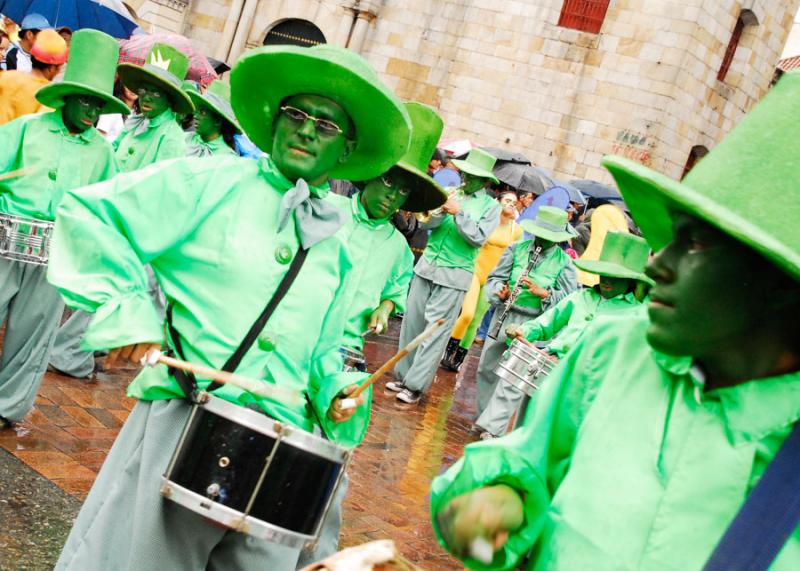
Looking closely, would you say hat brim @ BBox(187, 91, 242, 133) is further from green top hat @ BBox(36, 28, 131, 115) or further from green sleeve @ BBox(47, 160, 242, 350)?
green sleeve @ BBox(47, 160, 242, 350)

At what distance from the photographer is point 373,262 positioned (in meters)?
6.38

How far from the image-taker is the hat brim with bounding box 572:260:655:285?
7.13 meters

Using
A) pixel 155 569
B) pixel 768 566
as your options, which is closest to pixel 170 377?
pixel 155 569

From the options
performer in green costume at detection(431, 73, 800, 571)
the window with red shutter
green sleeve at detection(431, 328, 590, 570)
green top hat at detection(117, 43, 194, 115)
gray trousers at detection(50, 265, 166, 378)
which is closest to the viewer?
performer in green costume at detection(431, 73, 800, 571)

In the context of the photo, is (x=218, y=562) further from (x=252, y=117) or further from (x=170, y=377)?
(x=252, y=117)

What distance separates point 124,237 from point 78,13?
13092mm

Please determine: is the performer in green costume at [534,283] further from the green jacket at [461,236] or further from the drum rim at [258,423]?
the drum rim at [258,423]

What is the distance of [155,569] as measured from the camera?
263cm

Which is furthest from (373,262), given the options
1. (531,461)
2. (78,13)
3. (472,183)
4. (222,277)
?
(78,13)

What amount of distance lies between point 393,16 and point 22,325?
16369 millimetres

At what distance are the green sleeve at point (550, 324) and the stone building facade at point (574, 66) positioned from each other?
1126cm

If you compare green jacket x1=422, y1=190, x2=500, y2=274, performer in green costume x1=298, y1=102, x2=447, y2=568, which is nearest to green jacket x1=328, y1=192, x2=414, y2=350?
performer in green costume x1=298, y1=102, x2=447, y2=568

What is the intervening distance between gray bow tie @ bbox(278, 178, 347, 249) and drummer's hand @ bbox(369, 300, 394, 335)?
270 centimetres

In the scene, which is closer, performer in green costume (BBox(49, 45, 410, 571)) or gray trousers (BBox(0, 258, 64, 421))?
performer in green costume (BBox(49, 45, 410, 571))
